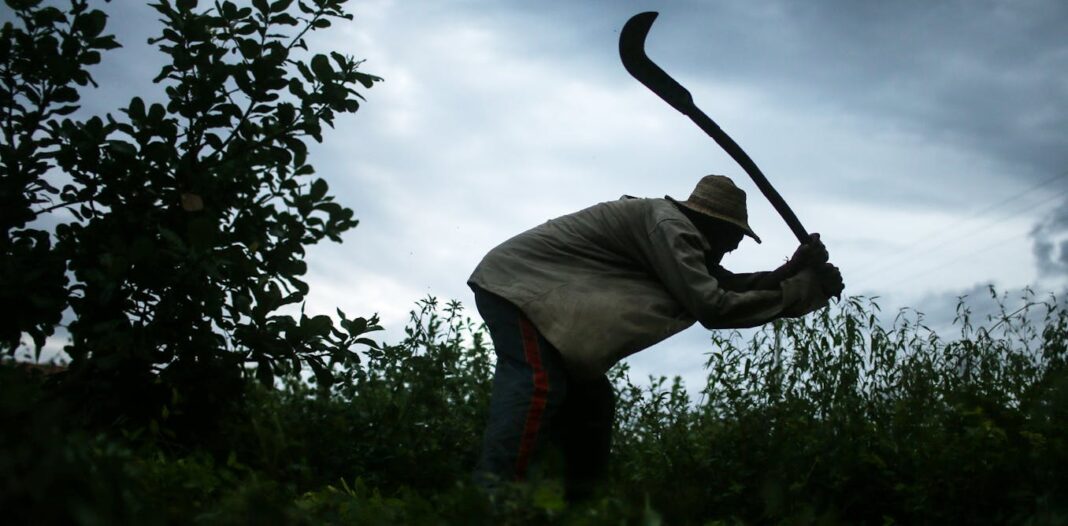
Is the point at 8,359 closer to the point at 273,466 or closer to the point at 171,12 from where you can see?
the point at 171,12

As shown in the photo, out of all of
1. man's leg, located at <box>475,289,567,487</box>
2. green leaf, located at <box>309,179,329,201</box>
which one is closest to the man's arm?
man's leg, located at <box>475,289,567,487</box>

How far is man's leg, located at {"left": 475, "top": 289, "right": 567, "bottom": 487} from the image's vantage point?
3307 millimetres

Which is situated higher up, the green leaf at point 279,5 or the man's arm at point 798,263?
the green leaf at point 279,5

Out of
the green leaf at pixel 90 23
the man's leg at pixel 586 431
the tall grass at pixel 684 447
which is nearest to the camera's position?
the tall grass at pixel 684 447

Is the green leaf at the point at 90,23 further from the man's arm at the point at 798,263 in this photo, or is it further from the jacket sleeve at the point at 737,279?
the man's arm at the point at 798,263

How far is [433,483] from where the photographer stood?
4684 millimetres

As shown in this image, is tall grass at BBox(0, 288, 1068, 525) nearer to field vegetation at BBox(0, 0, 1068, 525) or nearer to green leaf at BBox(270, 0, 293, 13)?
field vegetation at BBox(0, 0, 1068, 525)

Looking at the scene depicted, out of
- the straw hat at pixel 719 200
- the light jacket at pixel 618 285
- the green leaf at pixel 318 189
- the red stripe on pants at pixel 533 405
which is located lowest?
the red stripe on pants at pixel 533 405

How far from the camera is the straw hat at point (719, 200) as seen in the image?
12.6 ft

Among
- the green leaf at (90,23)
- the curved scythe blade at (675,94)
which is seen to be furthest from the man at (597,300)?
the green leaf at (90,23)

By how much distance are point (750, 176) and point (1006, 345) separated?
1691 mm

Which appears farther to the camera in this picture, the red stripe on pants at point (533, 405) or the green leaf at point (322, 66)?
the green leaf at point (322, 66)

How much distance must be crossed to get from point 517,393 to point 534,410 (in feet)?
0.27

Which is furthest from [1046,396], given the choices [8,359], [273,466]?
[8,359]
